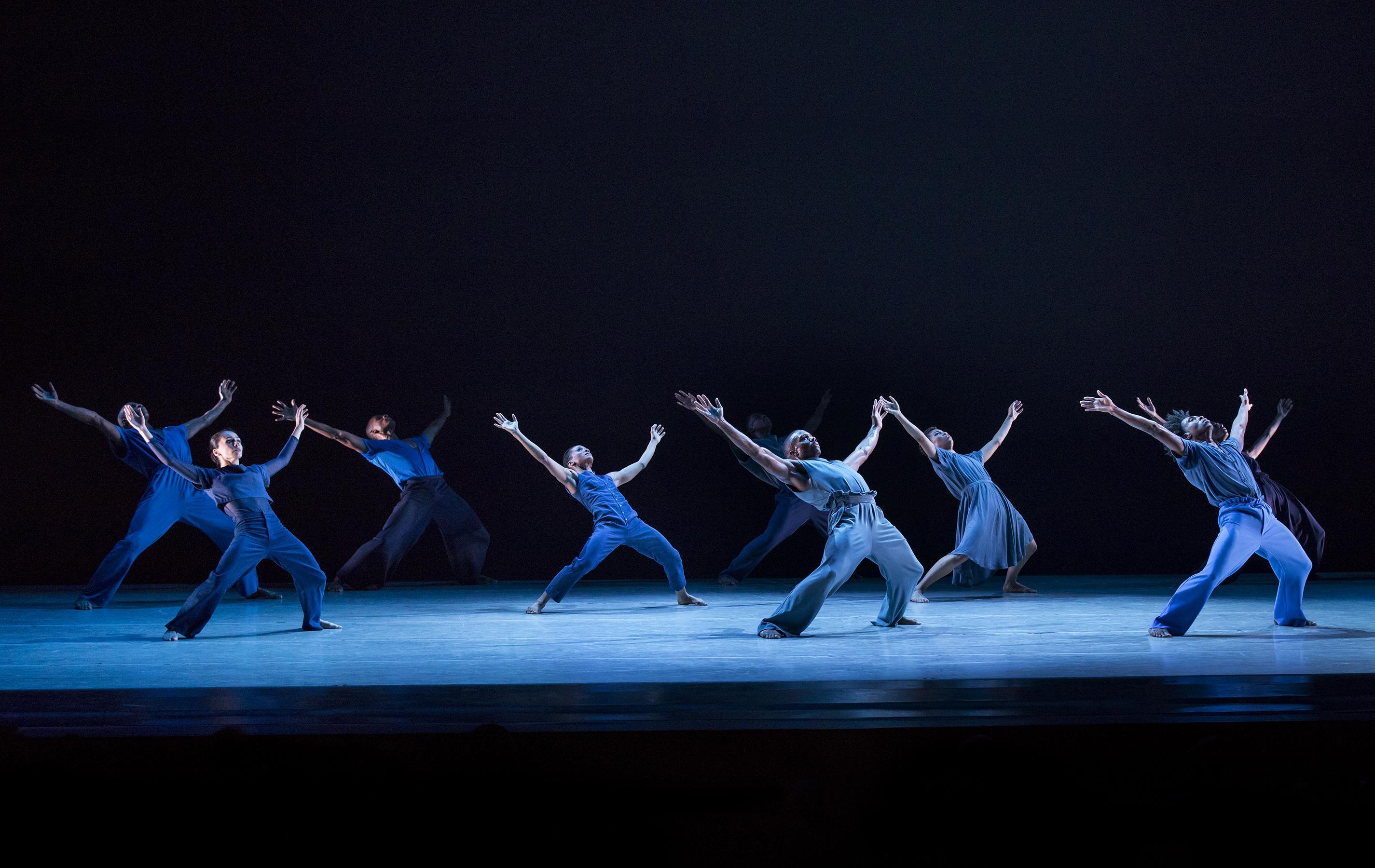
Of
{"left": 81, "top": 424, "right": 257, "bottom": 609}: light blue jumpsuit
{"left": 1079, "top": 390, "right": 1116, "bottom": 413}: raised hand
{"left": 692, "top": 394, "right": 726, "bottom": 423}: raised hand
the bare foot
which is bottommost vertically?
the bare foot

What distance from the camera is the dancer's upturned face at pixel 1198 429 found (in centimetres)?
517

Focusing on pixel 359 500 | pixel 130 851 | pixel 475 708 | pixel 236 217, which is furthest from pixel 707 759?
pixel 236 217

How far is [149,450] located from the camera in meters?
6.96

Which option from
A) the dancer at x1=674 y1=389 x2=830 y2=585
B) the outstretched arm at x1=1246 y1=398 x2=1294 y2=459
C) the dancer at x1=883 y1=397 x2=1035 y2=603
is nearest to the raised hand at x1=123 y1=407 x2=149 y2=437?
the dancer at x1=674 y1=389 x2=830 y2=585

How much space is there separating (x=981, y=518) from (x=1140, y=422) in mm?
2257

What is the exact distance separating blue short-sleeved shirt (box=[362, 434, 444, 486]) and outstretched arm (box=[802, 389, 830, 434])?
10.2 feet

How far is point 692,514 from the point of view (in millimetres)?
8742

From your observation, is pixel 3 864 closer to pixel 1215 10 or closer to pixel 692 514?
pixel 692 514

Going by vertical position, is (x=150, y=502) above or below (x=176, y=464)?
below

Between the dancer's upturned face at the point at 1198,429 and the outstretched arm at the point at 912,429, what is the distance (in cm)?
150

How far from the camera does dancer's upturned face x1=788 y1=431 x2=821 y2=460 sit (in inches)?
199

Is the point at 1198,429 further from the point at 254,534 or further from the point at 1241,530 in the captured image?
the point at 254,534

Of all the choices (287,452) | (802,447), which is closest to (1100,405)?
(802,447)

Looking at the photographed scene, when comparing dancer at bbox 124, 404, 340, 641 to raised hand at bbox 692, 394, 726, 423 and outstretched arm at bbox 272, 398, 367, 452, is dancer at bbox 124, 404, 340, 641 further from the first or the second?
raised hand at bbox 692, 394, 726, 423
